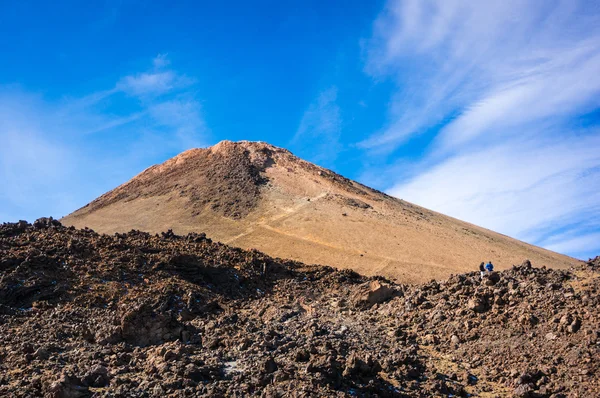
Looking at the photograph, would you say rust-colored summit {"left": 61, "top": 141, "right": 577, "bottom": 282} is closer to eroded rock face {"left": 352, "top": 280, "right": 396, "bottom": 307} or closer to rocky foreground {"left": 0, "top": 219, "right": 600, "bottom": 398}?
eroded rock face {"left": 352, "top": 280, "right": 396, "bottom": 307}

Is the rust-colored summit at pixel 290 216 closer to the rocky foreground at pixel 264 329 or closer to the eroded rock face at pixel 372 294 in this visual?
the eroded rock face at pixel 372 294

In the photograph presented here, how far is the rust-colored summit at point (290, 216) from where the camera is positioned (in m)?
30.2

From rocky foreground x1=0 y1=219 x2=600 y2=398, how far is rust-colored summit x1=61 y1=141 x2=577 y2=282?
1117cm

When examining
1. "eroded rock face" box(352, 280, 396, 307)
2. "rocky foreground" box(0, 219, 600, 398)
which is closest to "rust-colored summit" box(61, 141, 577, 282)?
"eroded rock face" box(352, 280, 396, 307)

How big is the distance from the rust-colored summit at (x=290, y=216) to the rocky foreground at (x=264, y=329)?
36.7 feet

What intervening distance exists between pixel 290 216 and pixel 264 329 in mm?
23439

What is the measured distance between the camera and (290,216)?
1436 inches

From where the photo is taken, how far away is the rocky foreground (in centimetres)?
944

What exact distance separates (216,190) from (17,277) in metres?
25.9

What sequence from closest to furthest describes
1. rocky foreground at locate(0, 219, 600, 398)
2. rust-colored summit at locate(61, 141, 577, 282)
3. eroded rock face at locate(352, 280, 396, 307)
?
rocky foreground at locate(0, 219, 600, 398) < eroded rock face at locate(352, 280, 396, 307) < rust-colored summit at locate(61, 141, 577, 282)

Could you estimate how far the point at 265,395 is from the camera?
28.6ft

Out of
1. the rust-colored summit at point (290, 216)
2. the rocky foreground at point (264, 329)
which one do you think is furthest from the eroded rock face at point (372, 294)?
A: the rust-colored summit at point (290, 216)

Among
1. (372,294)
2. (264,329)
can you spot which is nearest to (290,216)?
(372,294)

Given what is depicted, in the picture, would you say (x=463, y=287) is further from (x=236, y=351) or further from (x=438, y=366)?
(x=236, y=351)
